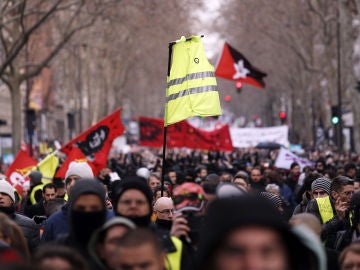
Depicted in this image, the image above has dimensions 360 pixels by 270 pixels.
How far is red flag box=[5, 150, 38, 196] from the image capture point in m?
17.8

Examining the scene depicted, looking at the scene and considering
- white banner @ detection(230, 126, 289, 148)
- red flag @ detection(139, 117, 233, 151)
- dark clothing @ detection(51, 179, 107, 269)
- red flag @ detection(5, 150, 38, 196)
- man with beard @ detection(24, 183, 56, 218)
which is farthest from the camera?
white banner @ detection(230, 126, 289, 148)

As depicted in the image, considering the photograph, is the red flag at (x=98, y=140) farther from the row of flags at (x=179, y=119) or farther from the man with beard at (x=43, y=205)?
the man with beard at (x=43, y=205)

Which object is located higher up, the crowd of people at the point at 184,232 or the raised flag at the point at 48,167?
the raised flag at the point at 48,167

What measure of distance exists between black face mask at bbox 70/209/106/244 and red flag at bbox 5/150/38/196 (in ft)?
38.2

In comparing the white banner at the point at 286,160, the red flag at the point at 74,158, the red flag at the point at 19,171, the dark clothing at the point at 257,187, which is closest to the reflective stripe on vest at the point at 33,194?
the red flag at the point at 74,158

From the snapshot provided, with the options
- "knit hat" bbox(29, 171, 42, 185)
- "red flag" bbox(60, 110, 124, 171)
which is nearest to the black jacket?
"knit hat" bbox(29, 171, 42, 185)

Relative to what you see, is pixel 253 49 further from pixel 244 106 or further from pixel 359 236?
pixel 359 236

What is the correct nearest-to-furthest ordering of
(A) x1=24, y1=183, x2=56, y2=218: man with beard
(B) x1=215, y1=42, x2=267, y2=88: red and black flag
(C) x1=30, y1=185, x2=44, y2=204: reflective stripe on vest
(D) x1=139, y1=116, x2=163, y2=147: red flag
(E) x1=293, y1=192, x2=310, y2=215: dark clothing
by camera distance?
(E) x1=293, y1=192, x2=310, y2=215: dark clothing < (A) x1=24, y1=183, x2=56, y2=218: man with beard < (C) x1=30, y1=185, x2=44, y2=204: reflective stripe on vest < (B) x1=215, y1=42, x2=267, y2=88: red and black flag < (D) x1=139, y1=116, x2=163, y2=147: red flag

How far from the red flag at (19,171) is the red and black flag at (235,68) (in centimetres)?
651

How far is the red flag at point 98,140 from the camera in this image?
58.3ft

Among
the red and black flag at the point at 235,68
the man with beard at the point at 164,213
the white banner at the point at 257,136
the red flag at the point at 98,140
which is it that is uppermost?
the red and black flag at the point at 235,68

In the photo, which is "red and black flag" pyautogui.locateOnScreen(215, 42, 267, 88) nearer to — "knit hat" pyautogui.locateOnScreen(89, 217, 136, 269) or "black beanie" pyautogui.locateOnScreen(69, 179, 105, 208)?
"black beanie" pyautogui.locateOnScreen(69, 179, 105, 208)

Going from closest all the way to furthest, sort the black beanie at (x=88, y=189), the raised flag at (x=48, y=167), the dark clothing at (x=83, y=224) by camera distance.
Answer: the dark clothing at (x=83, y=224)
the black beanie at (x=88, y=189)
the raised flag at (x=48, y=167)

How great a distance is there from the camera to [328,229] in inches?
336
